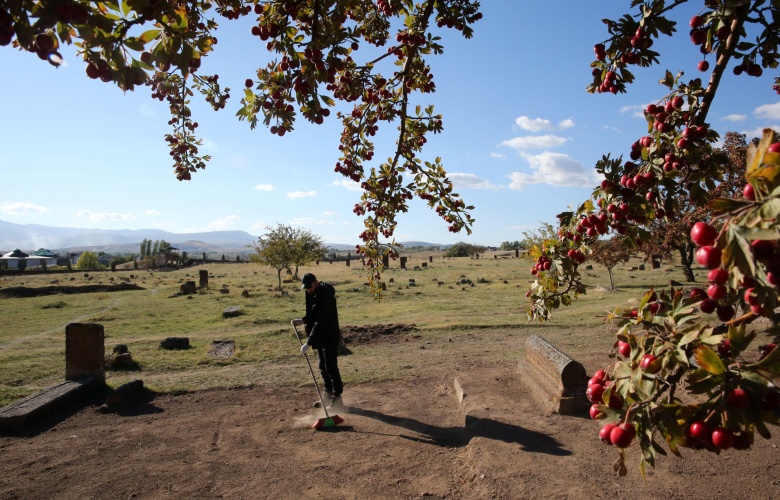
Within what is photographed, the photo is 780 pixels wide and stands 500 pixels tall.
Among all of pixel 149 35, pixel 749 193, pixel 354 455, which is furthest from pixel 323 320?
pixel 749 193

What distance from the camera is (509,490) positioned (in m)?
4.66

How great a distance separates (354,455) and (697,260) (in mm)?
5409

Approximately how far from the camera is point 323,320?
24.2 feet

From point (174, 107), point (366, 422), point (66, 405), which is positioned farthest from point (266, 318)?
point (174, 107)

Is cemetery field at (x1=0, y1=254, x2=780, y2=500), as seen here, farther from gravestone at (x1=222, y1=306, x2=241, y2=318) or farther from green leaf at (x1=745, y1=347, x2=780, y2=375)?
gravestone at (x1=222, y1=306, x2=241, y2=318)

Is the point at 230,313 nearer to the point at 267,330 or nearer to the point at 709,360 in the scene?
the point at 267,330

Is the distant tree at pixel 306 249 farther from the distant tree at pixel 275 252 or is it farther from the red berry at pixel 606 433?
the red berry at pixel 606 433

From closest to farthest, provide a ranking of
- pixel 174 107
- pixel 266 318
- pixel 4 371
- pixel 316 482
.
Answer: pixel 174 107
pixel 316 482
pixel 4 371
pixel 266 318

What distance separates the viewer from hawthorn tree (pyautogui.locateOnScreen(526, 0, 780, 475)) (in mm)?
1305

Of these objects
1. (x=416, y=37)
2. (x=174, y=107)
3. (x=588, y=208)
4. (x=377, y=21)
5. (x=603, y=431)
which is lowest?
(x=603, y=431)

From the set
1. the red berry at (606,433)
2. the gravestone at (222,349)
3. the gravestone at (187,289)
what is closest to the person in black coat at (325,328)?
the gravestone at (222,349)

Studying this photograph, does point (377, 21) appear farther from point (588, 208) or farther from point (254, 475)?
point (254, 475)

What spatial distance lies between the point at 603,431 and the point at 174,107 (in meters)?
4.33

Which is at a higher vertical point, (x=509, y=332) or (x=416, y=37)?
(x=416, y=37)
